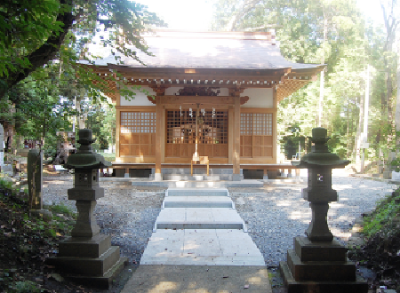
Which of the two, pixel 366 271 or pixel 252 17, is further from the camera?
pixel 252 17

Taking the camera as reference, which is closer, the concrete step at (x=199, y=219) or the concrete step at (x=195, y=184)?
the concrete step at (x=199, y=219)

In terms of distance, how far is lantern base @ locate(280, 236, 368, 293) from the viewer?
2807mm

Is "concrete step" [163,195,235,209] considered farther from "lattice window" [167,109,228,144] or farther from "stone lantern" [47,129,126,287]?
"lattice window" [167,109,228,144]

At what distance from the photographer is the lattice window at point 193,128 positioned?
34.9 feet

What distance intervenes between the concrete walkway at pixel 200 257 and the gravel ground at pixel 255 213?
0.25 m

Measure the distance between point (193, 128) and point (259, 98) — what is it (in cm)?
278

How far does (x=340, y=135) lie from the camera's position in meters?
22.4

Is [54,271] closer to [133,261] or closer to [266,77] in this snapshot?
[133,261]

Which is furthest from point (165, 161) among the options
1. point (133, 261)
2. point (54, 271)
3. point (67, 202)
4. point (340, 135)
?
point (340, 135)

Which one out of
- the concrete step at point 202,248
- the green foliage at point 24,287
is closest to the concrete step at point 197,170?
the concrete step at point 202,248

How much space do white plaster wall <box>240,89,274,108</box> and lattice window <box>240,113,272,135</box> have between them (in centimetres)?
34

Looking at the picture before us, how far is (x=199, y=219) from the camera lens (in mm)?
5340

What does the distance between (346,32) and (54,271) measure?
24.4m

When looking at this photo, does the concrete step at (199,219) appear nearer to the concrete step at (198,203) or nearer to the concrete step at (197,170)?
the concrete step at (198,203)
